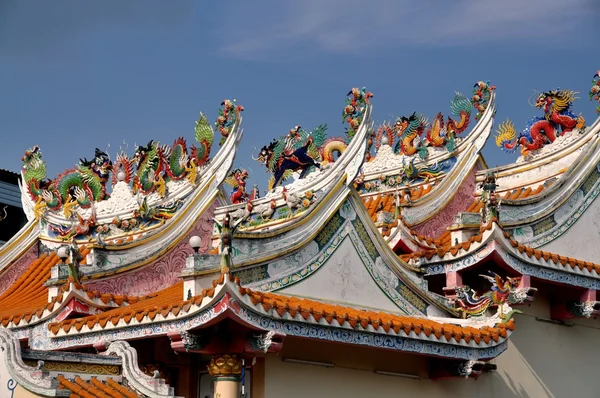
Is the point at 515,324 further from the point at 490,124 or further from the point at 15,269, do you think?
the point at 15,269

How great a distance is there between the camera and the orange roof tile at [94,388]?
1238cm

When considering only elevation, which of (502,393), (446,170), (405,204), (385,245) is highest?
(446,170)

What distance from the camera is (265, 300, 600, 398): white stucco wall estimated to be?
49.0 ft

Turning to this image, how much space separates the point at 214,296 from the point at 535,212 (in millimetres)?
7216

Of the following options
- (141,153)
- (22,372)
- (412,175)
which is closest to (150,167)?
(141,153)

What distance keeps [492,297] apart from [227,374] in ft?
14.4

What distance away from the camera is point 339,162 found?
62.8 feet

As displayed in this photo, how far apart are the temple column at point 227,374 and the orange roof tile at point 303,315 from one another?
770 mm

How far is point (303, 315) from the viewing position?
13828 mm

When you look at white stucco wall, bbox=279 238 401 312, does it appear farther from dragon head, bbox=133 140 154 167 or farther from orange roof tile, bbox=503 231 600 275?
dragon head, bbox=133 140 154 167

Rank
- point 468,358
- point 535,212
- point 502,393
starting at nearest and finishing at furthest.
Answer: point 468,358 → point 502,393 → point 535,212

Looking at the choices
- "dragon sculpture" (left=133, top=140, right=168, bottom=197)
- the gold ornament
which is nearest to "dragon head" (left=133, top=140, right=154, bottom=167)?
"dragon sculpture" (left=133, top=140, right=168, bottom=197)

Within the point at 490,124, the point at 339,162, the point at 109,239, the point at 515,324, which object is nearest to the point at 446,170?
the point at 490,124

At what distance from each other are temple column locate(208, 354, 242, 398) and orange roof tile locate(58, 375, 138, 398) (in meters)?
1.21
